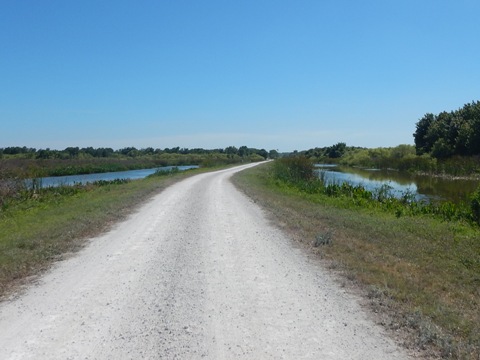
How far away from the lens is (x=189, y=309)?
18.9ft

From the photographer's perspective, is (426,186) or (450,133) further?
(450,133)

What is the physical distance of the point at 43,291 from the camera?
6.61 m

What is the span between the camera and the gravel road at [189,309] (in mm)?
4590

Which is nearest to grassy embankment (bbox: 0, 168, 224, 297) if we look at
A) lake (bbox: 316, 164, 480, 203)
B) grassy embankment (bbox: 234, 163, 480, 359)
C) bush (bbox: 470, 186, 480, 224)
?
grassy embankment (bbox: 234, 163, 480, 359)

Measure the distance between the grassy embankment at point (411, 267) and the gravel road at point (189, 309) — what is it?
1.54 ft

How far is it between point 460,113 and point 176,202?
185ft

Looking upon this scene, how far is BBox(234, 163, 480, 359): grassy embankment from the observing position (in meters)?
5.08

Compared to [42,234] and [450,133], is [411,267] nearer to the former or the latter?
[42,234]

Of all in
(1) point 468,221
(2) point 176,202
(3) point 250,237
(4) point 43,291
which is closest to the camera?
(4) point 43,291

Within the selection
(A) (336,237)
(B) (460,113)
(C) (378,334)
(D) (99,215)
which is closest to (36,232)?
(D) (99,215)

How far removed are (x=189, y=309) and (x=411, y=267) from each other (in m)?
4.82

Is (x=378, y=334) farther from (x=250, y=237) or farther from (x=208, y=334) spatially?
(x=250, y=237)

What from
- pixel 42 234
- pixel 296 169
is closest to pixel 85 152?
pixel 296 169

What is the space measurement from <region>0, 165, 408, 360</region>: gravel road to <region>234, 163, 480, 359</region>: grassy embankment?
1.54 feet
